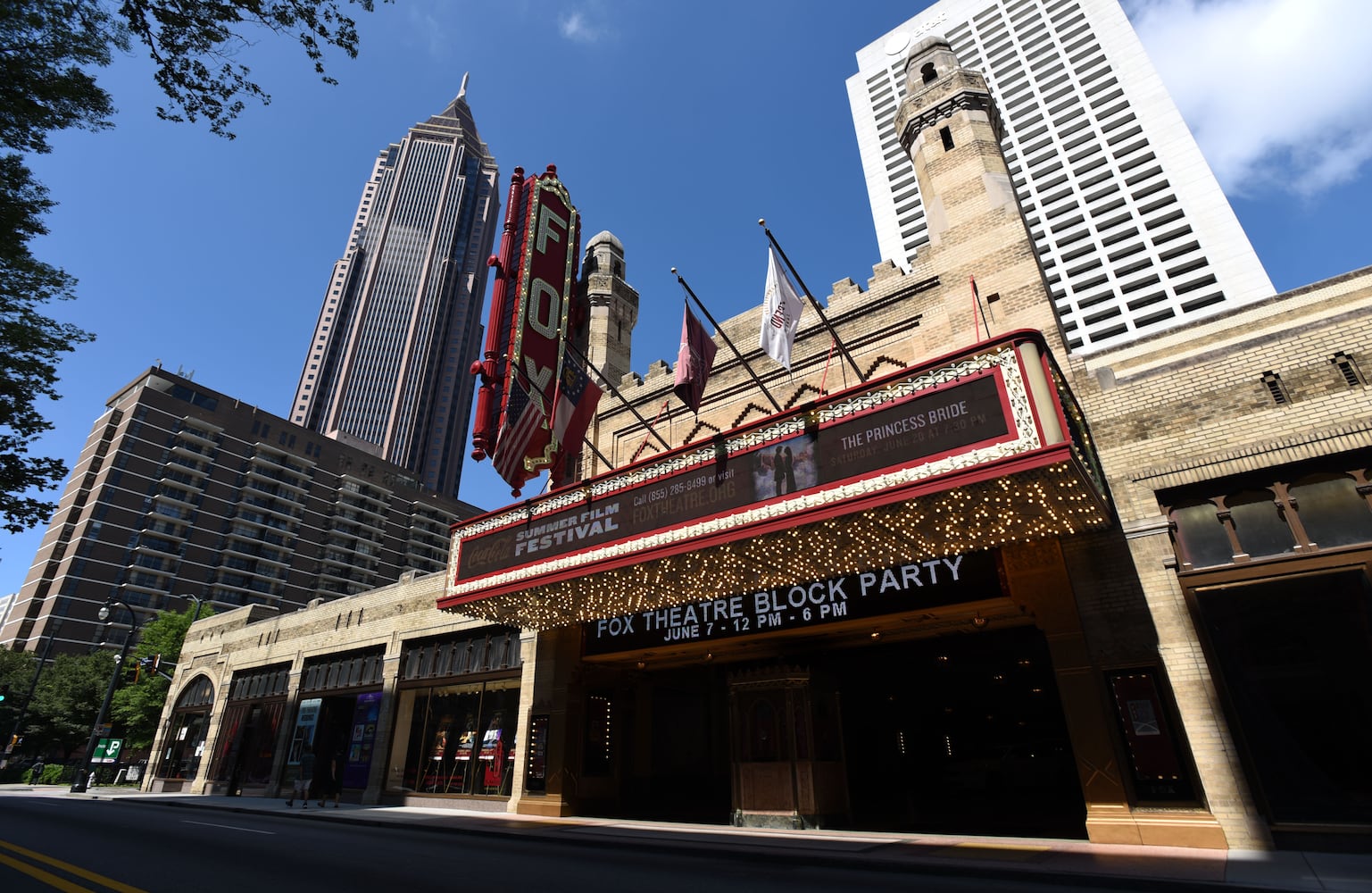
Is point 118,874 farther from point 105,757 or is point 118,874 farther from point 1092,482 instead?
point 105,757

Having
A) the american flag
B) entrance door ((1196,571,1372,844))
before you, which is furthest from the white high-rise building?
the american flag

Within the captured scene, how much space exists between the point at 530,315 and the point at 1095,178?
87.1m

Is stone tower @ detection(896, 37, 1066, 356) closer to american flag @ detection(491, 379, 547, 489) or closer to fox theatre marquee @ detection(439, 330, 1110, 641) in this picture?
fox theatre marquee @ detection(439, 330, 1110, 641)

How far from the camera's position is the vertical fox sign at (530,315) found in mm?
20000

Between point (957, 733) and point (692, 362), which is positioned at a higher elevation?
point (692, 362)

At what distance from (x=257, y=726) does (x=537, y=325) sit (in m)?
23.5

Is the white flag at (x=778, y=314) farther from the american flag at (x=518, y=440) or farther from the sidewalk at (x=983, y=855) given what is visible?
the sidewalk at (x=983, y=855)

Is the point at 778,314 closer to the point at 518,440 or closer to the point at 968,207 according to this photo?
the point at 518,440

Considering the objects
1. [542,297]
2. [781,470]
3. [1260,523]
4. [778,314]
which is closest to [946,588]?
[781,470]

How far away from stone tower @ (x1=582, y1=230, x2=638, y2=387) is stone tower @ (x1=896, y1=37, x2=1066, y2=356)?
11854 millimetres

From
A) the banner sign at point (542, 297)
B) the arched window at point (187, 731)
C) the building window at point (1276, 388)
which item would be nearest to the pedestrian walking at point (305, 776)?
the banner sign at point (542, 297)

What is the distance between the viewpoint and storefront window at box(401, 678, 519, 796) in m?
20.1

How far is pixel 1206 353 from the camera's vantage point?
1169cm

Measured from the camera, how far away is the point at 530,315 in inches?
837
